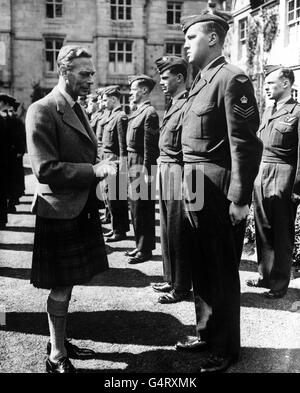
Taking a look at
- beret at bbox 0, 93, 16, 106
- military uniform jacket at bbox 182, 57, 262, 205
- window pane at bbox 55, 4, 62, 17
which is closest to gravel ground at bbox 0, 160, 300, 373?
military uniform jacket at bbox 182, 57, 262, 205

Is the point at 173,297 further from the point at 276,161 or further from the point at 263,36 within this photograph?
the point at 263,36

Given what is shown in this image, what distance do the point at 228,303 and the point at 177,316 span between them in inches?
41.5

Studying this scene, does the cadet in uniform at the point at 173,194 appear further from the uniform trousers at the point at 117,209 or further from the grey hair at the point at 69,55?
the uniform trousers at the point at 117,209

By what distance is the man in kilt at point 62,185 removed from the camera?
9.91ft

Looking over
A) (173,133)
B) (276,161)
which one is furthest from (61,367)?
(276,161)

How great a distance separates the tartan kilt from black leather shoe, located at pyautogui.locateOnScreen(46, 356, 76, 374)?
1.72 ft

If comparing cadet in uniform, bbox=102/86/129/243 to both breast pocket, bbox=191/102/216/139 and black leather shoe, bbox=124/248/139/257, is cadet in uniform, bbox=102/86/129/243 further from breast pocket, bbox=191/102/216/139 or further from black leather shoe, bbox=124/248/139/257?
breast pocket, bbox=191/102/216/139

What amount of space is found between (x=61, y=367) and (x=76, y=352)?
0.34 metres

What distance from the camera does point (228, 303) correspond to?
3305 mm

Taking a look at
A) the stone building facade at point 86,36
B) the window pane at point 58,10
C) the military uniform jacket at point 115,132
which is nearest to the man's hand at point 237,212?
the military uniform jacket at point 115,132

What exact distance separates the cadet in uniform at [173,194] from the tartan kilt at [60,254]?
158 centimetres

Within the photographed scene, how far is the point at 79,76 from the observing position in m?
3.16
